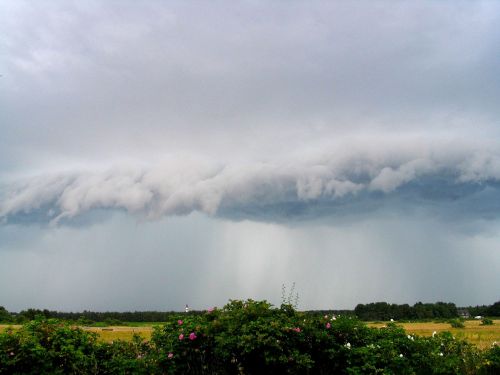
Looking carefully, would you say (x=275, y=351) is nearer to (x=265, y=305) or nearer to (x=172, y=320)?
(x=265, y=305)

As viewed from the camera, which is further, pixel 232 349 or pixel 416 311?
pixel 416 311

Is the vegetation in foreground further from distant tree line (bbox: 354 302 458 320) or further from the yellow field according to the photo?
distant tree line (bbox: 354 302 458 320)

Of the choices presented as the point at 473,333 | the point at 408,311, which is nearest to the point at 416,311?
the point at 408,311

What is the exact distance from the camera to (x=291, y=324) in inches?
425

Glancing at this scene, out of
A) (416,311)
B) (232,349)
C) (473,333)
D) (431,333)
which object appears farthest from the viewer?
(416,311)

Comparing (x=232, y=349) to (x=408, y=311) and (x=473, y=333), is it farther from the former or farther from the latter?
(x=408, y=311)

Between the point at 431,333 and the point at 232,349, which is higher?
the point at 232,349

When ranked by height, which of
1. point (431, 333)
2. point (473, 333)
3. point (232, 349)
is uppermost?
point (232, 349)

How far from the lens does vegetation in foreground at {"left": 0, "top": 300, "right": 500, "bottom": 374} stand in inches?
396

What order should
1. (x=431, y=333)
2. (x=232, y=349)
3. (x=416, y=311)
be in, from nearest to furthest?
(x=232, y=349), (x=431, y=333), (x=416, y=311)

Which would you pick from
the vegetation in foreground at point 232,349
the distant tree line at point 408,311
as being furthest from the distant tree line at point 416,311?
the vegetation in foreground at point 232,349

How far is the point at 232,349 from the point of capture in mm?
10531

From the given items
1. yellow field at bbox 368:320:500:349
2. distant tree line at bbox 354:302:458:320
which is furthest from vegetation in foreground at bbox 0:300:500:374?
distant tree line at bbox 354:302:458:320

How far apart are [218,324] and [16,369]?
4121mm
